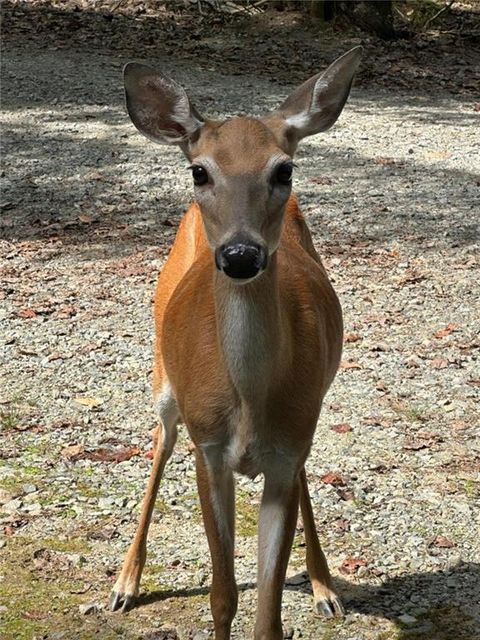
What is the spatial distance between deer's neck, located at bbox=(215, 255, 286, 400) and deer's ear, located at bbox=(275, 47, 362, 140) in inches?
26.2

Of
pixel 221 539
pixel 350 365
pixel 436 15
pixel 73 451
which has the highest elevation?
pixel 221 539

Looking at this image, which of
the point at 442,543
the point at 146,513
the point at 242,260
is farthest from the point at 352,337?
→ the point at 242,260

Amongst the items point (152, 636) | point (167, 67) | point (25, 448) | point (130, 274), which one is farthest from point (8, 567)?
point (167, 67)

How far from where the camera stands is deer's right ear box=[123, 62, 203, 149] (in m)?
4.25

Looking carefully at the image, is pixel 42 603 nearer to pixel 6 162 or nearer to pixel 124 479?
pixel 124 479

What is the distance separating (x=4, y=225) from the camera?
993 centimetres

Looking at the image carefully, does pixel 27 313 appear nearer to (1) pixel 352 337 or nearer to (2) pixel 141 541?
(1) pixel 352 337

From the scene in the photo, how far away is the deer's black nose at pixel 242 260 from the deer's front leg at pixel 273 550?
3.07ft

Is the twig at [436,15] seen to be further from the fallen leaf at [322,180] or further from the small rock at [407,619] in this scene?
the small rock at [407,619]

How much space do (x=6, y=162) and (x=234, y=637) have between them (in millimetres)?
7696

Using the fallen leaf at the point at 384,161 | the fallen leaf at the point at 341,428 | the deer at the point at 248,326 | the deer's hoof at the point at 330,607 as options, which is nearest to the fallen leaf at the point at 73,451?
the fallen leaf at the point at 341,428

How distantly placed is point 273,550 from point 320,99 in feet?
5.52

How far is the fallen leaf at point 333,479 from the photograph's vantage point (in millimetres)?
5851

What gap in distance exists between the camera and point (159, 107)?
169 inches
